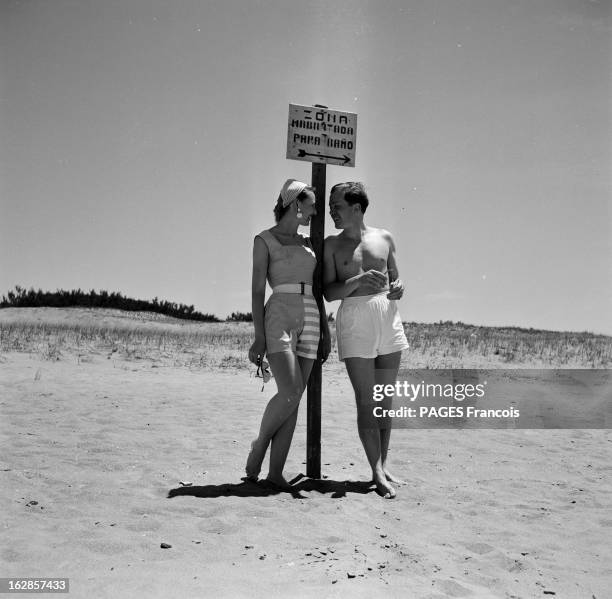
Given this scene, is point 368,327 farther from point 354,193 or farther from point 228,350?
point 228,350

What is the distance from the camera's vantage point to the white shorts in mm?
4680

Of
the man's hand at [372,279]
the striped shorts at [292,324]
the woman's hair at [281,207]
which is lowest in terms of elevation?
the striped shorts at [292,324]

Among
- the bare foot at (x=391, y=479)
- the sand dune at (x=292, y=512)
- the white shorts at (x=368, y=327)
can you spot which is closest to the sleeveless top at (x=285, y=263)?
the white shorts at (x=368, y=327)

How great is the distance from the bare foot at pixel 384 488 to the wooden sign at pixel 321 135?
2423 millimetres

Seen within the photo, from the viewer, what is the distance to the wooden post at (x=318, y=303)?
4.92m

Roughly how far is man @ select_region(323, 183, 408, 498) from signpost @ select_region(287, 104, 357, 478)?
101mm

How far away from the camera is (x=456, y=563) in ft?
11.1

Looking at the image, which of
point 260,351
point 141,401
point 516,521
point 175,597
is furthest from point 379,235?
point 141,401

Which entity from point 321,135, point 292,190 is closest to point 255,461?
point 292,190

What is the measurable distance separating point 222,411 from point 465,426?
295cm

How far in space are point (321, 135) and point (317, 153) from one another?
0.50 feet

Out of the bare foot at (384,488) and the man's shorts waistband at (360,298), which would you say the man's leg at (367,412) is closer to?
the bare foot at (384,488)

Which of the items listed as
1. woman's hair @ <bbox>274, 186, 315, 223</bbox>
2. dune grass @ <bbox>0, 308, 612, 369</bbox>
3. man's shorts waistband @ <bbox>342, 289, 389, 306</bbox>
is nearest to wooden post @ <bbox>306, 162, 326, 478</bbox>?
man's shorts waistband @ <bbox>342, 289, 389, 306</bbox>

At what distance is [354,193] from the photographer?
480 centimetres
